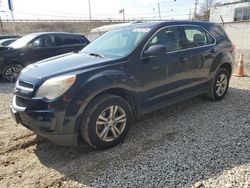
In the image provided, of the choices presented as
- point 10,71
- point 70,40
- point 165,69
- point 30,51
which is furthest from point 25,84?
point 70,40

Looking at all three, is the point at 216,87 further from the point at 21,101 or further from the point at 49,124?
the point at 21,101

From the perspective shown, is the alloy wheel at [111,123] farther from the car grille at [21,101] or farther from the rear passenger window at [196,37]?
the rear passenger window at [196,37]

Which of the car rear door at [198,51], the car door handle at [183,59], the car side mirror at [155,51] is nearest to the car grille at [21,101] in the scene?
the car side mirror at [155,51]

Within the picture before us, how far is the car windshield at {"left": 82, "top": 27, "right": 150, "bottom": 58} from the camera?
4111mm

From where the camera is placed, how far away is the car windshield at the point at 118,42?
4111 mm

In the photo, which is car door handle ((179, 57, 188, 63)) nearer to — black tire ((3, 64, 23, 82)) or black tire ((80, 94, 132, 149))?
black tire ((80, 94, 132, 149))

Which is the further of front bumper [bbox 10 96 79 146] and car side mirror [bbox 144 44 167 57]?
car side mirror [bbox 144 44 167 57]

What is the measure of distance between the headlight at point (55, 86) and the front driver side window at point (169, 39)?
1.60m

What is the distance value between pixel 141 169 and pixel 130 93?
117 centimetres

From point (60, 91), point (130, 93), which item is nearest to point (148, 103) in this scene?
point (130, 93)

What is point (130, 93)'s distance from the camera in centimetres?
391

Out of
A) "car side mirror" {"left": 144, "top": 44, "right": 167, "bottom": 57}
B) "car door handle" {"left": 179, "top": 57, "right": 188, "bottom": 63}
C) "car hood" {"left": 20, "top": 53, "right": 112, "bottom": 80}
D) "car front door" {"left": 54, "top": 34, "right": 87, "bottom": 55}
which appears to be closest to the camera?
"car hood" {"left": 20, "top": 53, "right": 112, "bottom": 80}

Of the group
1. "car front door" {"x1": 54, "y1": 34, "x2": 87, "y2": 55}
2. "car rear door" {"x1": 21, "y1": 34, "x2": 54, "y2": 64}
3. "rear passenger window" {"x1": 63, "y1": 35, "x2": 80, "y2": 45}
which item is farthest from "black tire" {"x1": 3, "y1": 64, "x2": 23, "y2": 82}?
"rear passenger window" {"x1": 63, "y1": 35, "x2": 80, "y2": 45}

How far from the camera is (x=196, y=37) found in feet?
16.9
